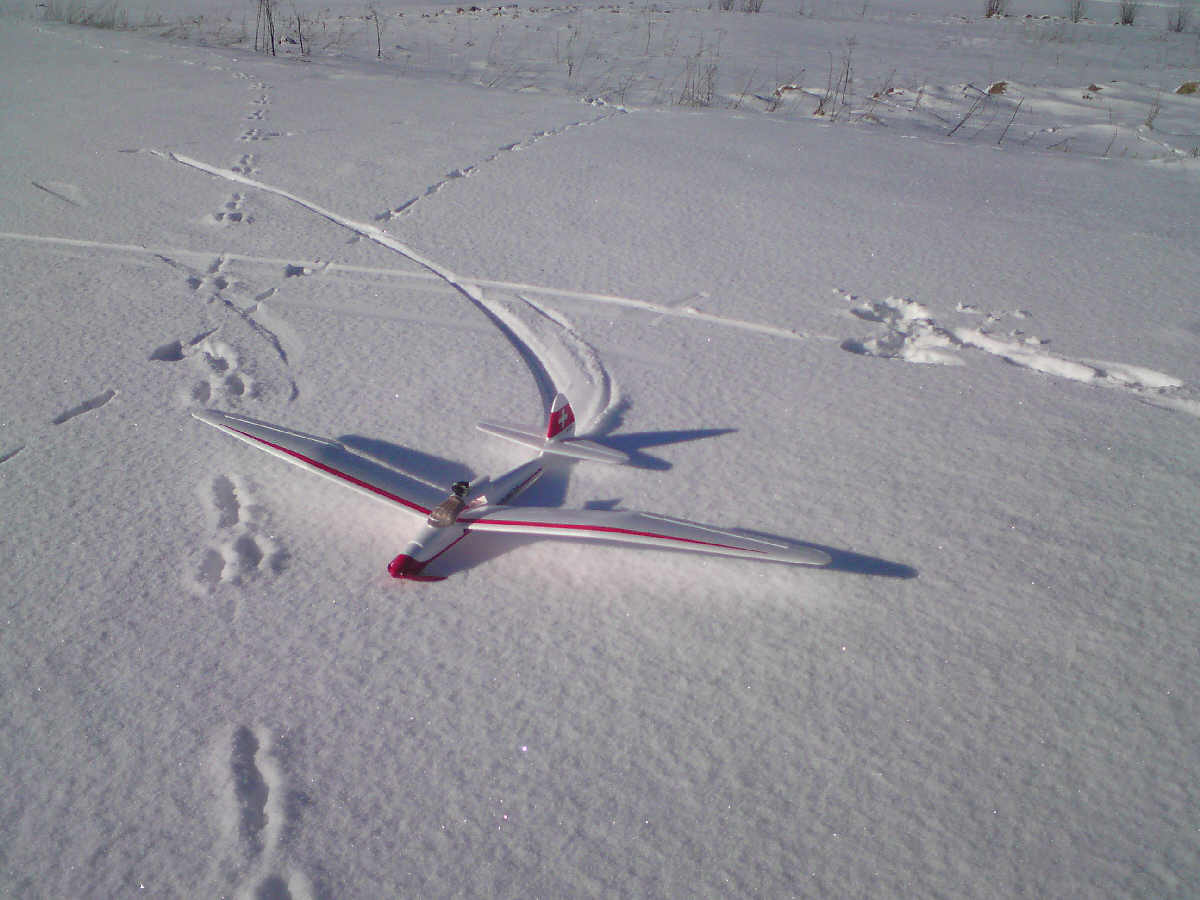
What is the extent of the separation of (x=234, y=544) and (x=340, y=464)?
35 cm

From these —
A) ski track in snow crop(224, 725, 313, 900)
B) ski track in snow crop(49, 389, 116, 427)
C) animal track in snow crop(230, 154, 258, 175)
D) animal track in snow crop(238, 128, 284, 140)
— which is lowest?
ski track in snow crop(224, 725, 313, 900)

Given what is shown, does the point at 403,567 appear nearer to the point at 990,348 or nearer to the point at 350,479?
the point at 350,479

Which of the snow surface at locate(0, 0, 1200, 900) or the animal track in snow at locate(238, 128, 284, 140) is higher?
the animal track in snow at locate(238, 128, 284, 140)

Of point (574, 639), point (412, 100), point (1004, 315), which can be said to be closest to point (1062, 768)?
point (574, 639)

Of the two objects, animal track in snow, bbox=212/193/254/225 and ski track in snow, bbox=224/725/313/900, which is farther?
animal track in snow, bbox=212/193/254/225

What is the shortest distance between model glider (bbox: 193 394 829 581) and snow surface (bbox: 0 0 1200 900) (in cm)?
9

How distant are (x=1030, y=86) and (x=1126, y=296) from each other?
633 cm

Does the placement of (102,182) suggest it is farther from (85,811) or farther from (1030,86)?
(1030,86)

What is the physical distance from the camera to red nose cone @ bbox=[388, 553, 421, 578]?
6.14 feet

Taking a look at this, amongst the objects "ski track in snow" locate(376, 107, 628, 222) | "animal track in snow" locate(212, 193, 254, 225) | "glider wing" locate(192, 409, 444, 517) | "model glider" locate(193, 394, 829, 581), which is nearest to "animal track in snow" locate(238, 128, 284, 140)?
"animal track in snow" locate(212, 193, 254, 225)

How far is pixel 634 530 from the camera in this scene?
191cm

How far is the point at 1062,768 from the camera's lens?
147 centimetres

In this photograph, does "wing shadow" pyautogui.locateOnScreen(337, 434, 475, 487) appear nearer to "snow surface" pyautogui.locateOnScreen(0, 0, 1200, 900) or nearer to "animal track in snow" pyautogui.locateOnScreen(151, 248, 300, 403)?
"snow surface" pyautogui.locateOnScreen(0, 0, 1200, 900)

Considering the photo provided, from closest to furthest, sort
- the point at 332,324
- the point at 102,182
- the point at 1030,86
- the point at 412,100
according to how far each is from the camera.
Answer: the point at 332,324 < the point at 102,182 < the point at 412,100 < the point at 1030,86
